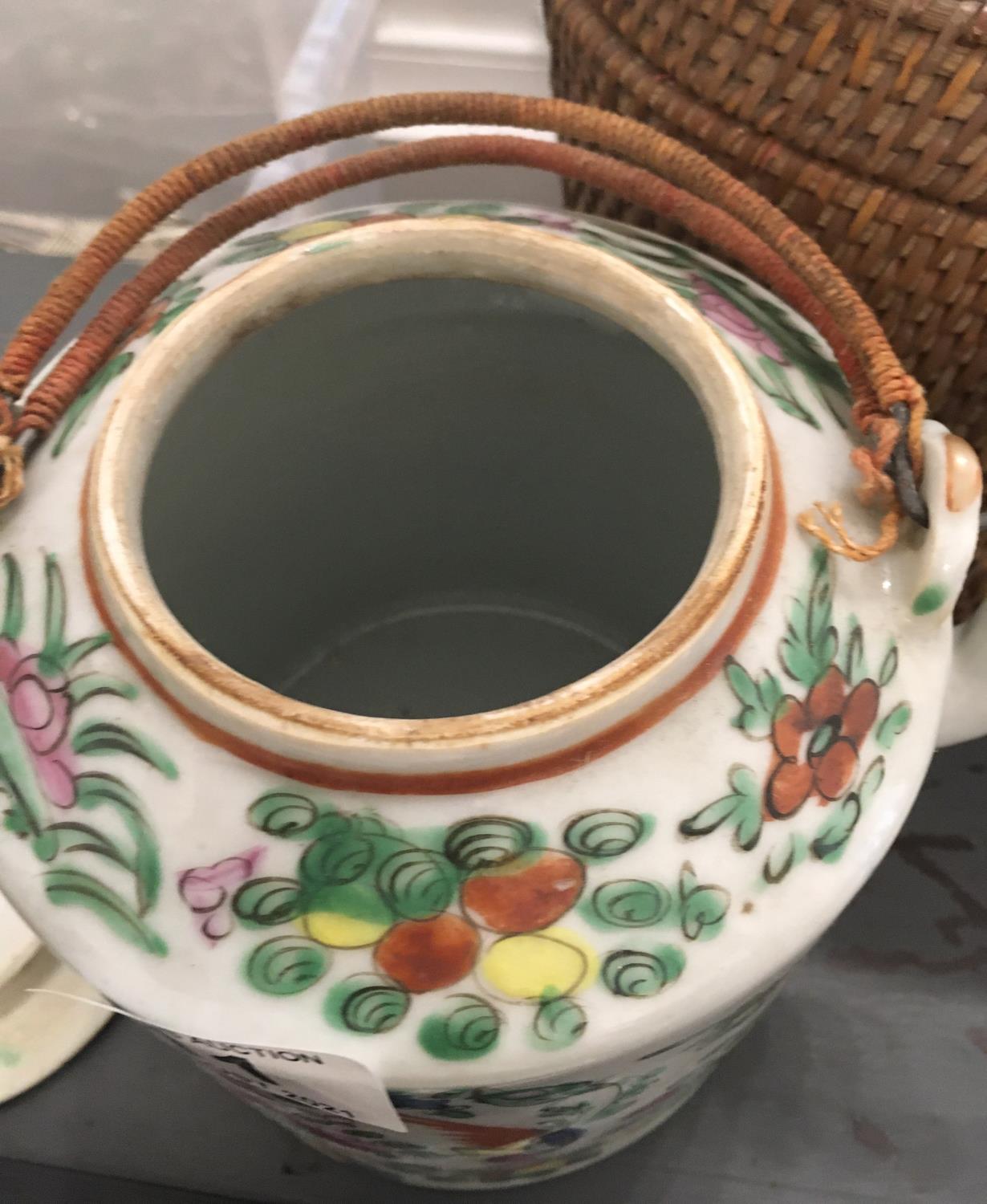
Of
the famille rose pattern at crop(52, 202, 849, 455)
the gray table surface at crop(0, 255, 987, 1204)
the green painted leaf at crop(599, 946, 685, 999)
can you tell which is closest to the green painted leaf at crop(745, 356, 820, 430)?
the famille rose pattern at crop(52, 202, 849, 455)

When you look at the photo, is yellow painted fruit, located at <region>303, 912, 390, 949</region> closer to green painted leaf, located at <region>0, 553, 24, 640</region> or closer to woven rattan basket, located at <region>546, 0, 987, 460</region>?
green painted leaf, located at <region>0, 553, 24, 640</region>

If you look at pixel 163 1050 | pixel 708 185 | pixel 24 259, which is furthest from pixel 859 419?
pixel 24 259

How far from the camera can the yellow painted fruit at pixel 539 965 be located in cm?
33

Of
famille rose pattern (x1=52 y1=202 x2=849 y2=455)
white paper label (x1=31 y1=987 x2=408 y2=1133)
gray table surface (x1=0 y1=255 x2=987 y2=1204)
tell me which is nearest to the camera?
white paper label (x1=31 y1=987 x2=408 y2=1133)

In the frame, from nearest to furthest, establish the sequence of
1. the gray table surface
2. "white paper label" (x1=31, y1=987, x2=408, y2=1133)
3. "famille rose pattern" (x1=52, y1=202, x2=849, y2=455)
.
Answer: "white paper label" (x1=31, y1=987, x2=408, y2=1133)
"famille rose pattern" (x1=52, y1=202, x2=849, y2=455)
the gray table surface

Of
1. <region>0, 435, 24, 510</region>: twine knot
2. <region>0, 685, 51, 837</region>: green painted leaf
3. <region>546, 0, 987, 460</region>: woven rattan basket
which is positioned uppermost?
<region>546, 0, 987, 460</region>: woven rattan basket

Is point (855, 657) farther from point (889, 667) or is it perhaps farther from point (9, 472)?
point (9, 472)

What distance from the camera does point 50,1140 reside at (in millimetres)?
619

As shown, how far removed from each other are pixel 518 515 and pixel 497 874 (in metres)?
0.37

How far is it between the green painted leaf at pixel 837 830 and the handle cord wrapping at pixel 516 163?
0.09 metres

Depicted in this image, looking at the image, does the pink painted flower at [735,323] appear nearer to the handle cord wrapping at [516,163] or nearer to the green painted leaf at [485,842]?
the handle cord wrapping at [516,163]

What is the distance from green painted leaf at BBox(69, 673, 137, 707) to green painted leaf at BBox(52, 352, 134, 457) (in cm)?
10

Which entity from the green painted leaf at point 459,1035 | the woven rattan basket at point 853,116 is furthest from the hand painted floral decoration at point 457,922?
the woven rattan basket at point 853,116

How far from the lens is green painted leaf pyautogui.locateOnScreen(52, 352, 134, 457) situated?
43cm
